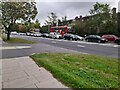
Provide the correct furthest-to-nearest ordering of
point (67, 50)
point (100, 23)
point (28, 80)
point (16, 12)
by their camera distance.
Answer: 1. point (100, 23)
2. point (16, 12)
3. point (67, 50)
4. point (28, 80)

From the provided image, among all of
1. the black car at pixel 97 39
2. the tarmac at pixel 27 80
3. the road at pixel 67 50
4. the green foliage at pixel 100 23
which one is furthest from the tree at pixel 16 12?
the tarmac at pixel 27 80

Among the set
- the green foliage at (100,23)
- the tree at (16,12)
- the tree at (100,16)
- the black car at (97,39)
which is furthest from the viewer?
the tree at (100,16)

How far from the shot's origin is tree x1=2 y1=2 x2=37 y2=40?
33.9m

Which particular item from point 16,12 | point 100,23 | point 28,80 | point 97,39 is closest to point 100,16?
point 100,23

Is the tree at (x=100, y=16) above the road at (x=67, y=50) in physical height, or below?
above

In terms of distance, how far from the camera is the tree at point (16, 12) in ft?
111

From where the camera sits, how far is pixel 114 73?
830 cm

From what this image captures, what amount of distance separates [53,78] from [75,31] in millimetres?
54672

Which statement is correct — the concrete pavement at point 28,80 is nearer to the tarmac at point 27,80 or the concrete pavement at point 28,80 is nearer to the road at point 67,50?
the tarmac at point 27,80

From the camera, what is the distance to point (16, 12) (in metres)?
34.4

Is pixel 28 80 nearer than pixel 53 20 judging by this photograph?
Yes

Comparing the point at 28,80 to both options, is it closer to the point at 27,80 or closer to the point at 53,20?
the point at 27,80

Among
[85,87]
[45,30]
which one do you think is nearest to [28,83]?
[85,87]

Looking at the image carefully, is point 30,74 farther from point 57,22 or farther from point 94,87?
point 57,22
